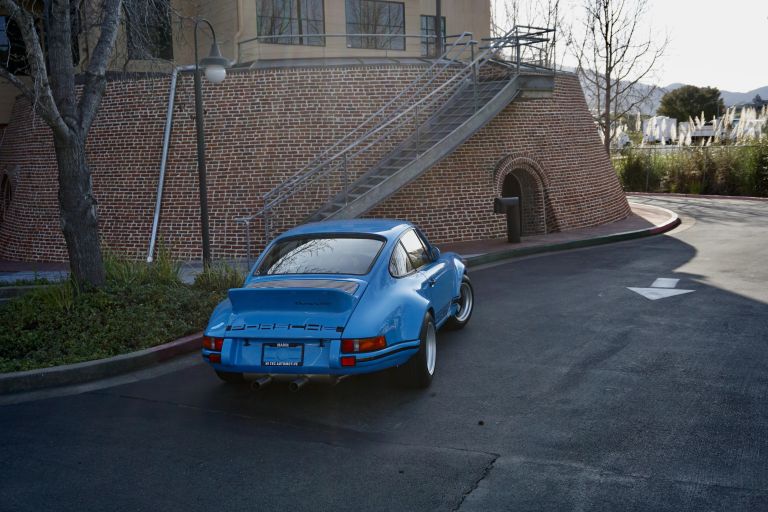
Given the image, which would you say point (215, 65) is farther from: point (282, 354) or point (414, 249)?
point (282, 354)

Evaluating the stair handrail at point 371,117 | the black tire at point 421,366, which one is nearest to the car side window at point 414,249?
the black tire at point 421,366

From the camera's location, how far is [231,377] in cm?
723

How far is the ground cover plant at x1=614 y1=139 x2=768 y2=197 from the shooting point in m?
28.6

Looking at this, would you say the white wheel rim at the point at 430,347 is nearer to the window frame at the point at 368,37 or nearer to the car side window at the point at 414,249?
the car side window at the point at 414,249

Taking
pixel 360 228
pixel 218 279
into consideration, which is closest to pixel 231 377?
pixel 360 228

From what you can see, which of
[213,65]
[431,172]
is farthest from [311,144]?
[213,65]

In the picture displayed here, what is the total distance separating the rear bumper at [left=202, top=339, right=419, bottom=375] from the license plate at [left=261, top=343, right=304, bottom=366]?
0.8 inches

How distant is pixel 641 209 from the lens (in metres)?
24.7

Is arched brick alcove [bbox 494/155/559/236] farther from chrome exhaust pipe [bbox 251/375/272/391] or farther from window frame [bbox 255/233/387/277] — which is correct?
chrome exhaust pipe [bbox 251/375/272/391]

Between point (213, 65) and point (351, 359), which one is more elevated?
point (213, 65)

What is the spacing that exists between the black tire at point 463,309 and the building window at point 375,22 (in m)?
15.3

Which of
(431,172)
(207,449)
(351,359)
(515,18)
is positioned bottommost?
(207,449)

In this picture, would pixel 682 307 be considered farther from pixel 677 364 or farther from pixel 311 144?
pixel 311 144

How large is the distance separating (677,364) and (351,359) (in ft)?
11.7
